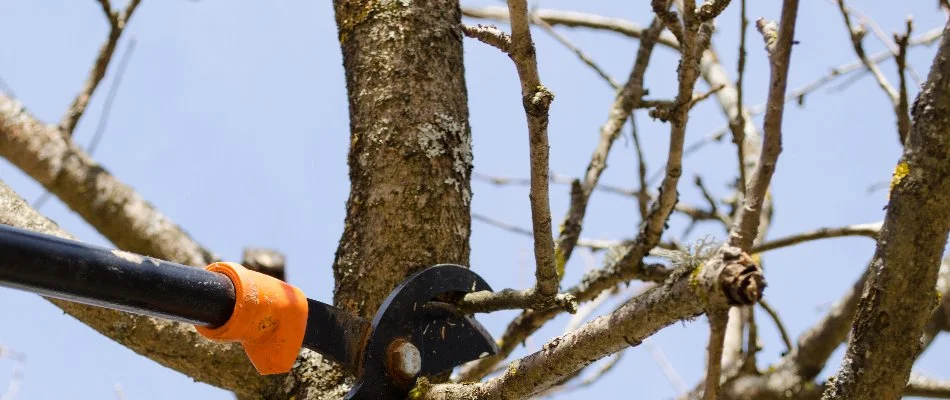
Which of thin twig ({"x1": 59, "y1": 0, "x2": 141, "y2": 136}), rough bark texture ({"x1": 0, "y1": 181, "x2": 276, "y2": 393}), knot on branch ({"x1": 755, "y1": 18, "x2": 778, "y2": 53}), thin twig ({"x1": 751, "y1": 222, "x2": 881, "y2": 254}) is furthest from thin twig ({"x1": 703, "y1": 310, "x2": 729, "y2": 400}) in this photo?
thin twig ({"x1": 59, "y1": 0, "x2": 141, "y2": 136})

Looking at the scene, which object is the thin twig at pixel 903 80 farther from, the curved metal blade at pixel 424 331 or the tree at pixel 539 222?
the curved metal blade at pixel 424 331

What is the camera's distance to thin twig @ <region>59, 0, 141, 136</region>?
2.53 meters

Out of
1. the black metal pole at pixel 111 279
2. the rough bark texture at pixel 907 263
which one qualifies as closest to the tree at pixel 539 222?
the rough bark texture at pixel 907 263

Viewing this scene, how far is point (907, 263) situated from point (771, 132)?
1.41 ft

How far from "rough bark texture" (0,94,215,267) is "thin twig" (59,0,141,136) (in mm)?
42

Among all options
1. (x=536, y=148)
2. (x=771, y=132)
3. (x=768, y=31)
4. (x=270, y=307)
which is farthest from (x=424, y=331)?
(x=768, y=31)

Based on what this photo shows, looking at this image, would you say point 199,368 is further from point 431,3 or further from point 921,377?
point 921,377

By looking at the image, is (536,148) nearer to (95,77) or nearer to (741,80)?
(741,80)

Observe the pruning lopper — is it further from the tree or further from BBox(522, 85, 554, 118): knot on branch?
BBox(522, 85, 554, 118): knot on branch

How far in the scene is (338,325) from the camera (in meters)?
1.31

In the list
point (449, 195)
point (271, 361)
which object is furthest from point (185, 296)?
point (449, 195)

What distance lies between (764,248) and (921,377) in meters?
0.72

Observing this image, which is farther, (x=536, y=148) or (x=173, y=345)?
(x=173, y=345)

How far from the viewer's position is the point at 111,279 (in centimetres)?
107
